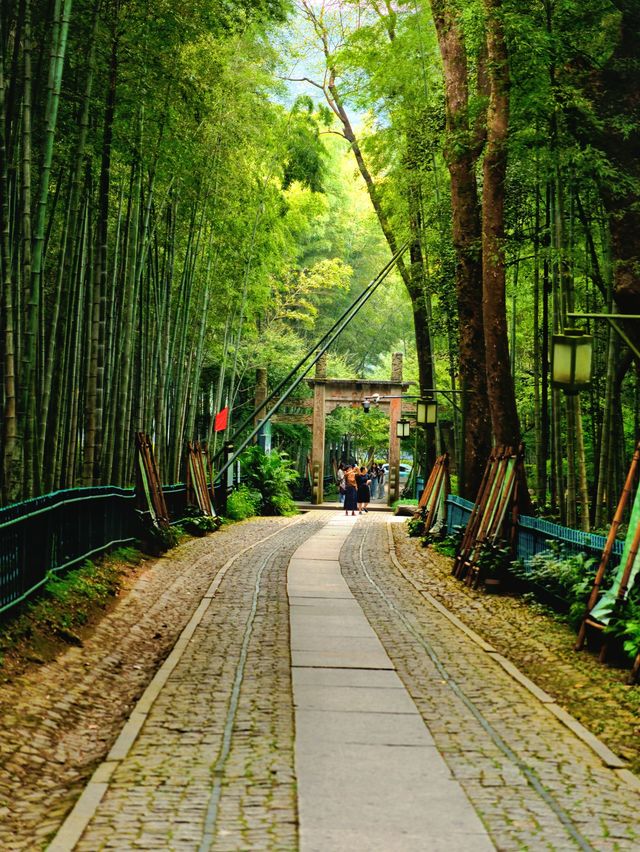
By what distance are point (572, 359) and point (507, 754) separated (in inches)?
158

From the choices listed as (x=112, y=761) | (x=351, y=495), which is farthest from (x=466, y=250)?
(x=351, y=495)

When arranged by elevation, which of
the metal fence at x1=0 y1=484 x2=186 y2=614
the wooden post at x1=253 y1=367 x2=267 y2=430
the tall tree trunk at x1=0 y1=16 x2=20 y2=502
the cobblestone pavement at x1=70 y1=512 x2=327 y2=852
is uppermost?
the wooden post at x1=253 y1=367 x2=267 y2=430

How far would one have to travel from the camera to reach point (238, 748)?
4906 millimetres

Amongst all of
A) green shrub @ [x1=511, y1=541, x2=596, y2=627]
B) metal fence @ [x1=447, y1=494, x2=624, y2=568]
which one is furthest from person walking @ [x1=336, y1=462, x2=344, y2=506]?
green shrub @ [x1=511, y1=541, x2=596, y2=627]

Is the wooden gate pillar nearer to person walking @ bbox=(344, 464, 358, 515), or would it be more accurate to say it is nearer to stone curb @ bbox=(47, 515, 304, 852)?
person walking @ bbox=(344, 464, 358, 515)

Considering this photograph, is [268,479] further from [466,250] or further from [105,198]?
[105,198]

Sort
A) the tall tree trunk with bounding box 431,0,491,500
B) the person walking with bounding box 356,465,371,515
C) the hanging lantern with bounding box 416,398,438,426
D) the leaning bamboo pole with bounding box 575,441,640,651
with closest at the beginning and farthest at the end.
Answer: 1. the leaning bamboo pole with bounding box 575,441,640,651
2. the tall tree trunk with bounding box 431,0,491,500
3. the hanging lantern with bounding box 416,398,438,426
4. the person walking with bounding box 356,465,371,515

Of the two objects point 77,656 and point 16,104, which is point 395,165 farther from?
point 77,656

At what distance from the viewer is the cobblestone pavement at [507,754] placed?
3.95 m

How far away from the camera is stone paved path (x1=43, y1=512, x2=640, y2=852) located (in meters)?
3.83

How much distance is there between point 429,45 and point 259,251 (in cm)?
495

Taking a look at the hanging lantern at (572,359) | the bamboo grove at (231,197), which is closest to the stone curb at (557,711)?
the hanging lantern at (572,359)

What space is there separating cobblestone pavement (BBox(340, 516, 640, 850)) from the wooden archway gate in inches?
899

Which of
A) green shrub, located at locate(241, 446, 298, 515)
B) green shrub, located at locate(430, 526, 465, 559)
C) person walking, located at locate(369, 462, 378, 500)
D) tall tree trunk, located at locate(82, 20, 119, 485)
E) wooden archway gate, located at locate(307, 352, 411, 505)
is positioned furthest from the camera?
person walking, located at locate(369, 462, 378, 500)
